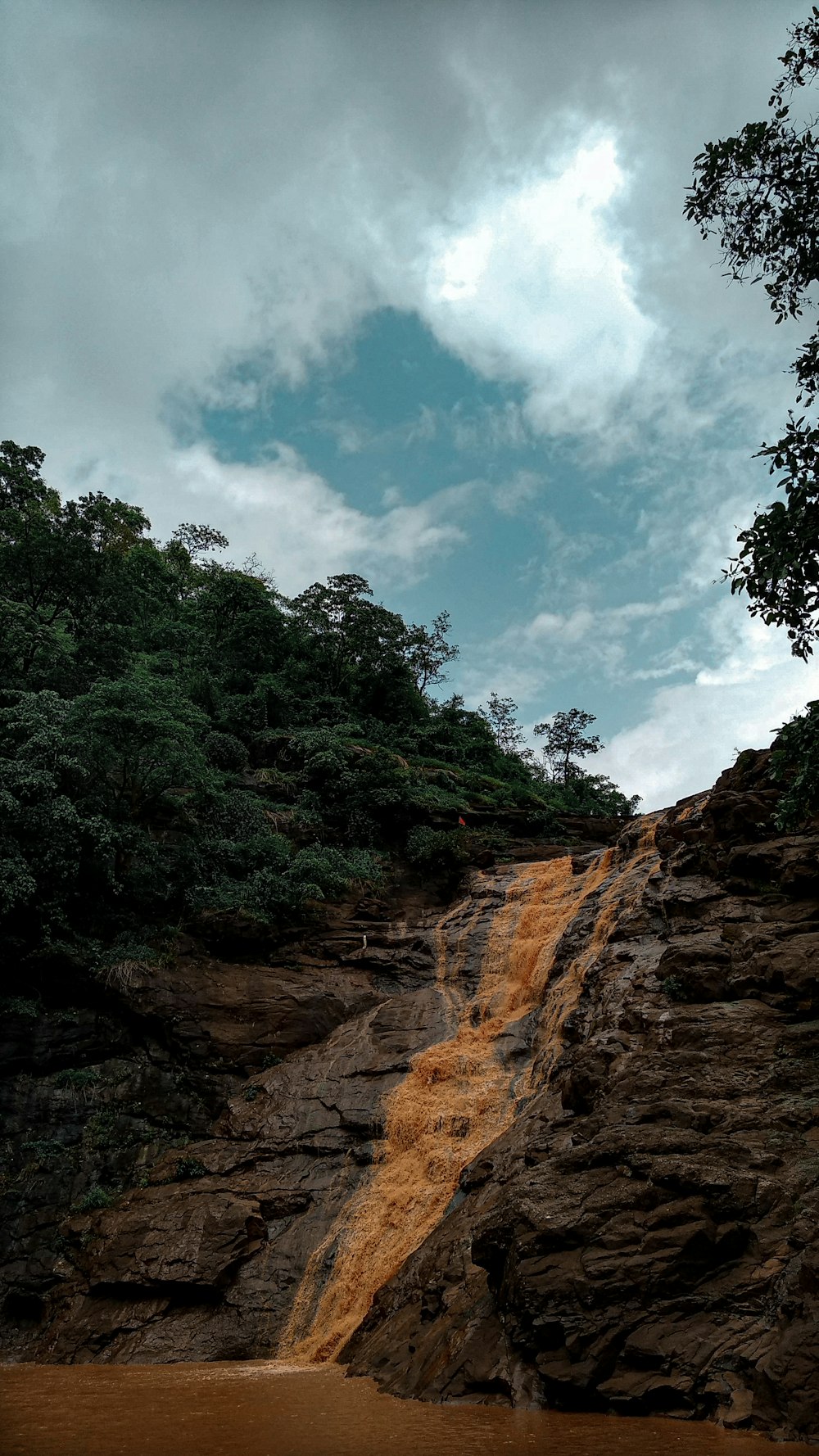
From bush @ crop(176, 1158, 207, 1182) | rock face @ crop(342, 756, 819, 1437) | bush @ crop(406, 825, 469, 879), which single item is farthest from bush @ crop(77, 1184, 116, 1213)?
bush @ crop(406, 825, 469, 879)

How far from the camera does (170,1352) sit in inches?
524

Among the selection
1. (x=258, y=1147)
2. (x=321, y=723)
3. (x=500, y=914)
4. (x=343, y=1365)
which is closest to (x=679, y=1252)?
(x=343, y=1365)

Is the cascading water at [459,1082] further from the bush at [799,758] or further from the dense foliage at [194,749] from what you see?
the bush at [799,758]

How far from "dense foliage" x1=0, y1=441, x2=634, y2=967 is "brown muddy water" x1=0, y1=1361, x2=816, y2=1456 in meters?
11.3

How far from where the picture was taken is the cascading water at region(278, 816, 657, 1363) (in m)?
13.3

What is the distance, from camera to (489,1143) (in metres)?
14.4

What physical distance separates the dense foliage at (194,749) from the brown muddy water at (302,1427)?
11.3 meters

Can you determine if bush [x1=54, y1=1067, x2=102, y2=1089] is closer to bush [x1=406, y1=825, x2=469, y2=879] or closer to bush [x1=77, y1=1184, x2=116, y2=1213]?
bush [x1=77, y1=1184, x2=116, y2=1213]

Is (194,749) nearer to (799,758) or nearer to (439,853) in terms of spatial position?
(439,853)

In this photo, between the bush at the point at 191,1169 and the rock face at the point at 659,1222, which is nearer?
the rock face at the point at 659,1222

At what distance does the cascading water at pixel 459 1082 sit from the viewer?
1332cm

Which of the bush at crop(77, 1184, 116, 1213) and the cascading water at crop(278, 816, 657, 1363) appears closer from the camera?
the cascading water at crop(278, 816, 657, 1363)

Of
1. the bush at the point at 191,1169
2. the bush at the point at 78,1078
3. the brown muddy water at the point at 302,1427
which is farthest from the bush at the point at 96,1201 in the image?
the brown muddy water at the point at 302,1427

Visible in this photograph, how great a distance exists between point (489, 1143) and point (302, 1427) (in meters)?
7.56
